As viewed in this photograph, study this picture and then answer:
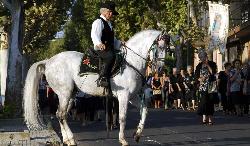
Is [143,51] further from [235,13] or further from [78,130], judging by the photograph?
[235,13]

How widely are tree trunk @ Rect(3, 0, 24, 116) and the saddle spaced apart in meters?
12.7

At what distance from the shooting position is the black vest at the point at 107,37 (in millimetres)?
13125

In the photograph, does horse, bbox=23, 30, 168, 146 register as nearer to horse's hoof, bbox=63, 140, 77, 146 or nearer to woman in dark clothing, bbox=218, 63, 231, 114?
horse's hoof, bbox=63, 140, 77, 146

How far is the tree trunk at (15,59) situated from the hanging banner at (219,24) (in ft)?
46.0

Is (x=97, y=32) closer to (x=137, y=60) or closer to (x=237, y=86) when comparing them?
(x=137, y=60)

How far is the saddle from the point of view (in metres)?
13.2

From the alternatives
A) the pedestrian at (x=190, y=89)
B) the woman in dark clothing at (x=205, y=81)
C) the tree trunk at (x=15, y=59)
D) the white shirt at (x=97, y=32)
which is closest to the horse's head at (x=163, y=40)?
the white shirt at (x=97, y=32)

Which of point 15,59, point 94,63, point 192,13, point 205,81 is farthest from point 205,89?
point 192,13

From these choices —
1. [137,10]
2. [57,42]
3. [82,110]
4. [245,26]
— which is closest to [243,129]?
[82,110]

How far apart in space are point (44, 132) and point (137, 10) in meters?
33.8

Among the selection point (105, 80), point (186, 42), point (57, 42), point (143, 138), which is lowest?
point (143, 138)

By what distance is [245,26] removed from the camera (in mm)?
44625

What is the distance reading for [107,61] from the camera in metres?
13.0

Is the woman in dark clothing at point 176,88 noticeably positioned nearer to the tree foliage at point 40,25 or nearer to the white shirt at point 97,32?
the tree foliage at point 40,25
